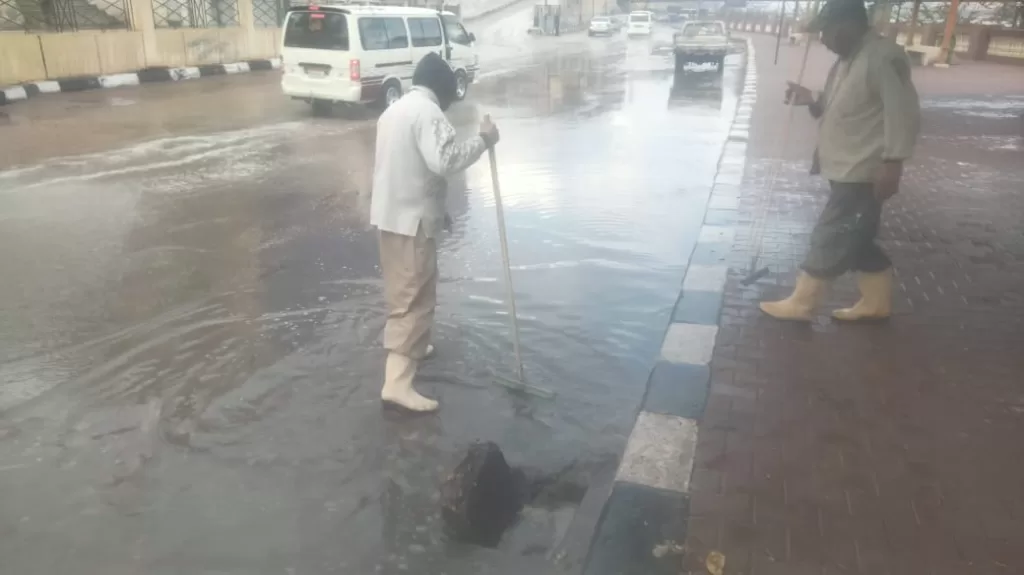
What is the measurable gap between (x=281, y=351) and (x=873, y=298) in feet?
12.5

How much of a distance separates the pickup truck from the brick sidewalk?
1679cm

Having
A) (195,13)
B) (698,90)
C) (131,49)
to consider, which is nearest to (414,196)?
(698,90)

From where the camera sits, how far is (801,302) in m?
5.01

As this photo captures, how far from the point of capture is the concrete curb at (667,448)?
120 inches

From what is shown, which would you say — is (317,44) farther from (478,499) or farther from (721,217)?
(478,499)

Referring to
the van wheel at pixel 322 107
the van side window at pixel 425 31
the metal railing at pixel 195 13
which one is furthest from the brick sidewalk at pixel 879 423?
the metal railing at pixel 195 13

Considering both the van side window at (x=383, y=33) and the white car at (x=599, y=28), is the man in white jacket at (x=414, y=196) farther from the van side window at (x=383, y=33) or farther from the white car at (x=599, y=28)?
the white car at (x=599, y=28)

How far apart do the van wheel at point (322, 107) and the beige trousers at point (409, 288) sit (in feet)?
38.8

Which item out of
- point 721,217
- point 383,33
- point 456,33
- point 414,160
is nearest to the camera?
point 414,160

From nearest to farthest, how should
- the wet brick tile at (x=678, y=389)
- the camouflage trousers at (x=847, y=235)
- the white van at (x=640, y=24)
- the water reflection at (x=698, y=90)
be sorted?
the wet brick tile at (x=678, y=389) < the camouflage trousers at (x=847, y=235) < the water reflection at (x=698, y=90) < the white van at (x=640, y=24)

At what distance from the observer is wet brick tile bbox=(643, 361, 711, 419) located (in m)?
Answer: 4.09

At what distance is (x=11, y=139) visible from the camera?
11.7 m

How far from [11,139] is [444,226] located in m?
10.6

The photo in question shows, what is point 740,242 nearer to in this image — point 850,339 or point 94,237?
point 850,339
